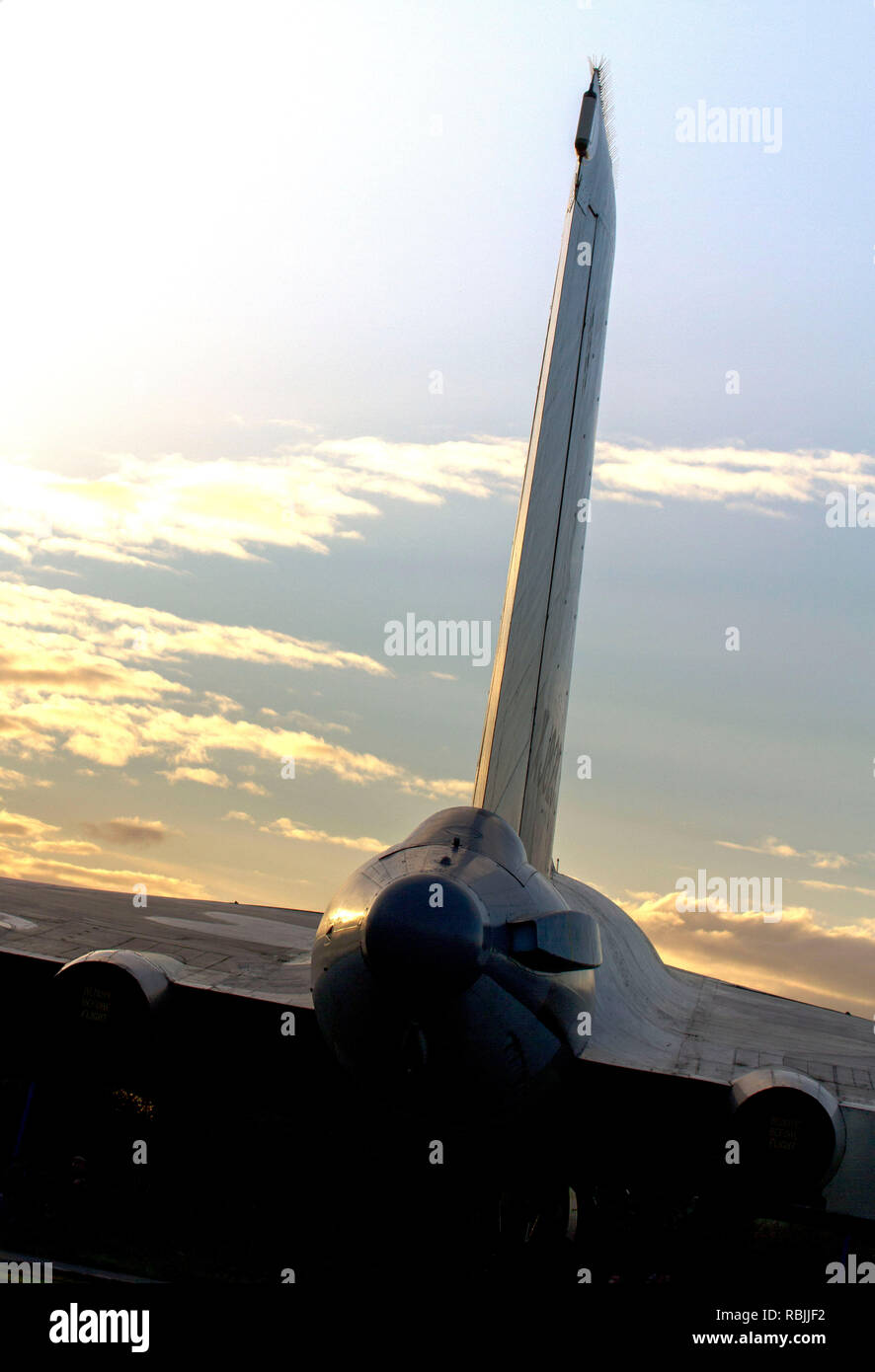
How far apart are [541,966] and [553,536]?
26.5ft

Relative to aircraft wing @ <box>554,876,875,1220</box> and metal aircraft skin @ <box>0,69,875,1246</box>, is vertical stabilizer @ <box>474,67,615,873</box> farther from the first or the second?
aircraft wing @ <box>554,876,875,1220</box>

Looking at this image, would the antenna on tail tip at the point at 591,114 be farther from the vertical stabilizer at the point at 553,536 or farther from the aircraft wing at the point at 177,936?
the aircraft wing at the point at 177,936

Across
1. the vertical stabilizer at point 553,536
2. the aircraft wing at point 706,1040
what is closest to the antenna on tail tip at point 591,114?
the vertical stabilizer at point 553,536

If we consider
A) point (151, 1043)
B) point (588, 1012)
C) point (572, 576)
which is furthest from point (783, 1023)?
point (151, 1043)

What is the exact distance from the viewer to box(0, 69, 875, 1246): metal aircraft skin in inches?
322

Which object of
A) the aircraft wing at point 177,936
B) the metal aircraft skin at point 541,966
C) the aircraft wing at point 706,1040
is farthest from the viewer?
the aircraft wing at point 177,936

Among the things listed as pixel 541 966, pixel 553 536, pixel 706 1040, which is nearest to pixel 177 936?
pixel 706 1040

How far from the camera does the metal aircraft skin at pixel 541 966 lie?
8.19 metres

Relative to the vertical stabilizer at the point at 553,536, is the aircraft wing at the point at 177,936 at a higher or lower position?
→ lower

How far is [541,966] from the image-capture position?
843cm

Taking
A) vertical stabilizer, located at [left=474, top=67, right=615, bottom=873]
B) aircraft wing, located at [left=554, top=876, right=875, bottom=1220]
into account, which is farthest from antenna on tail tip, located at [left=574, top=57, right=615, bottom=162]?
aircraft wing, located at [left=554, top=876, right=875, bottom=1220]

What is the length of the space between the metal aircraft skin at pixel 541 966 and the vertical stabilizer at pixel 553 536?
1.7 inches
